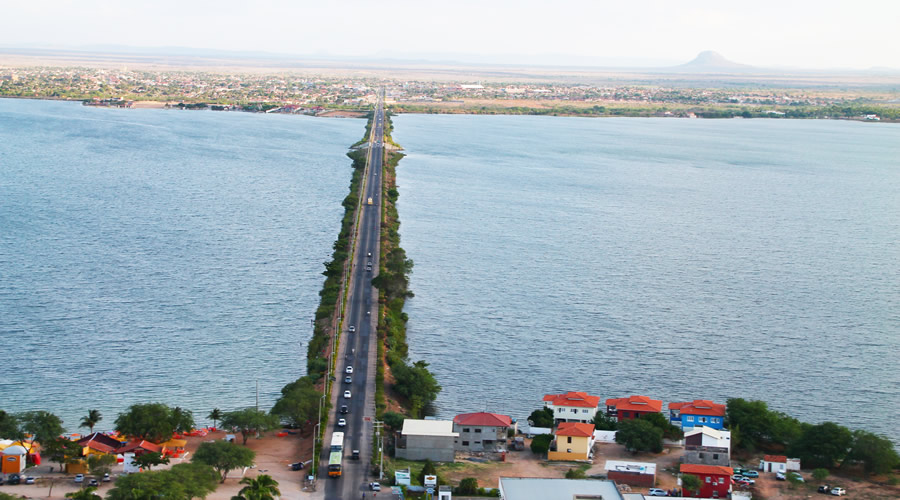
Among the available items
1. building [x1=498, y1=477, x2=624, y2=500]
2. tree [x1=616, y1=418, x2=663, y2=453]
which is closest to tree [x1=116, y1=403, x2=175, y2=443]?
building [x1=498, y1=477, x2=624, y2=500]

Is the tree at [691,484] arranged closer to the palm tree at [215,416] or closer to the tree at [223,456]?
the tree at [223,456]

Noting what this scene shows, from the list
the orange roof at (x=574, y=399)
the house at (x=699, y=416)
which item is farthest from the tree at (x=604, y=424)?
the house at (x=699, y=416)

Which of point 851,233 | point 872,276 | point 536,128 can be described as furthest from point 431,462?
point 536,128

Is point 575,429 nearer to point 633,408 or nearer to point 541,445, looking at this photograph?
point 541,445

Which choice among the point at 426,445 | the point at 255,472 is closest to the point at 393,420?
the point at 426,445

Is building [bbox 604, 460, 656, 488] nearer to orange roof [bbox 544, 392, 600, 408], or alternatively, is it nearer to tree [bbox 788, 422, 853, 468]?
orange roof [bbox 544, 392, 600, 408]
